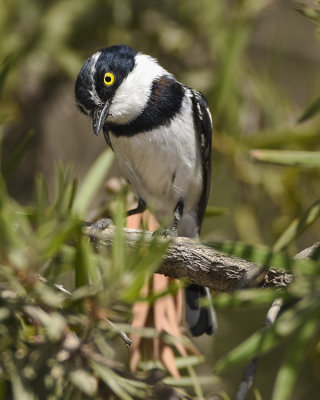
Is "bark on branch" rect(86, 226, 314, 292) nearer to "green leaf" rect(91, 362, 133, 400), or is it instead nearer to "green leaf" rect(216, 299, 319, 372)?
"green leaf" rect(91, 362, 133, 400)

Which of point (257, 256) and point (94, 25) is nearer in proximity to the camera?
point (257, 256)

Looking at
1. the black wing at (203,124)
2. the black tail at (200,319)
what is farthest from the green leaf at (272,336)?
the black wing at (203,124)

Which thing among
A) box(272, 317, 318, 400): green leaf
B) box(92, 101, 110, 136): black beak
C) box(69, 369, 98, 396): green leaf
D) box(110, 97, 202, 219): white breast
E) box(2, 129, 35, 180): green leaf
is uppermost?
box(272, 317, 318, 400): green leaf

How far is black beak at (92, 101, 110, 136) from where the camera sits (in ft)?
8.44

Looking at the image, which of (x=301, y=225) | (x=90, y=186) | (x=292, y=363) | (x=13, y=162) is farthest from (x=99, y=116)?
(x=292, y=363)

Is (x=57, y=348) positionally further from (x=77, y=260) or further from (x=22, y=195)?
(x=22, y=195)

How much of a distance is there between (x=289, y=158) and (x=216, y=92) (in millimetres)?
1744

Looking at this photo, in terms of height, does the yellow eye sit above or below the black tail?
above

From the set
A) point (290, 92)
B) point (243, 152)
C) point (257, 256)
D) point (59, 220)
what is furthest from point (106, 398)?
point (290, 92)

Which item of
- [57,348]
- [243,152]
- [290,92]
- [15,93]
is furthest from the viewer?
[290,92]

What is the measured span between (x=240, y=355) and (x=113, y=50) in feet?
6.57

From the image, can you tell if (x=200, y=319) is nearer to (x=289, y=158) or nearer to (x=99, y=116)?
(x=99, y=116)

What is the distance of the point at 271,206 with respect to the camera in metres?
3.47

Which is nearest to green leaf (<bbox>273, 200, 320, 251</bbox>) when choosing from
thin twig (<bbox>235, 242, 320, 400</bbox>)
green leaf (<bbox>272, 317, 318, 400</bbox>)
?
thin twig (<bbox>235, 242, 320, 400</bbox>)
